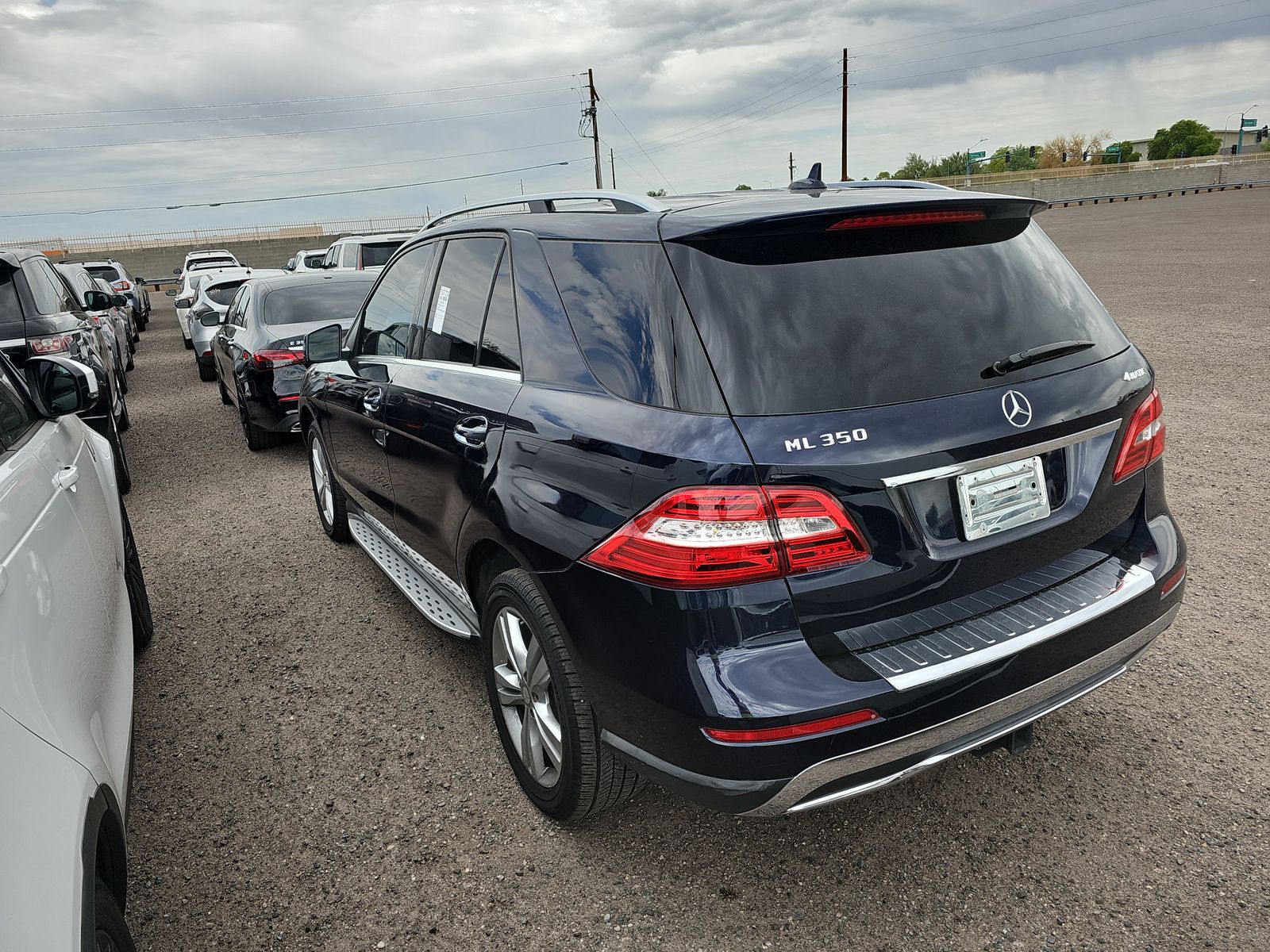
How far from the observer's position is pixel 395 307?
3998mm

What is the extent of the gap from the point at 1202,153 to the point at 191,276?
122151 mm

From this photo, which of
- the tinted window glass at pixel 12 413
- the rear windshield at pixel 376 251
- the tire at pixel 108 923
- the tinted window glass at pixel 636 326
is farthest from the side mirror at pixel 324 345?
the rear windshield at pixel 376 251

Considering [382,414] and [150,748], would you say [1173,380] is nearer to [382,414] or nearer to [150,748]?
[382,414]

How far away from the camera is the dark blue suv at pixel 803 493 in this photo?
1967mm

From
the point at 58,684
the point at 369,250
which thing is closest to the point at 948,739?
the point at 58,684

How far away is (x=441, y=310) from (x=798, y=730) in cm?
222

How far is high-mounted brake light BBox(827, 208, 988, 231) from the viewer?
2.22 m

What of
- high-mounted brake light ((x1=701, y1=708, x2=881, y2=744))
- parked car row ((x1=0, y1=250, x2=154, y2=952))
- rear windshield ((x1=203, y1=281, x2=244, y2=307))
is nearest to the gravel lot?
parked car row ((x1=0, y1=250, x2=154, y2=952))

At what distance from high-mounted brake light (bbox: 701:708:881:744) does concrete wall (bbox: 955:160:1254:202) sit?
65527mm

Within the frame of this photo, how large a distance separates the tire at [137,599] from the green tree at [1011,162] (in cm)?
11990

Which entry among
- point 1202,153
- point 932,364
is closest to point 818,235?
point 932,364

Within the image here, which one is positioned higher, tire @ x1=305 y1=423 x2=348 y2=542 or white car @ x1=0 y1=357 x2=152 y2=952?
white car @ x1=0 y1=357 x2=152 y2=952

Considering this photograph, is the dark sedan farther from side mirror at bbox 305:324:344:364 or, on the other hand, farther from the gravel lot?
the gravel lot

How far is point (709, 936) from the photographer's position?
234 cm
